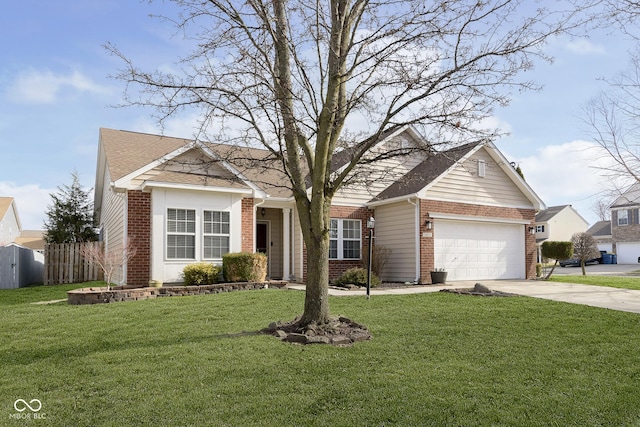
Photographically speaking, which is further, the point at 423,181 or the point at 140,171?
the point at 423,181

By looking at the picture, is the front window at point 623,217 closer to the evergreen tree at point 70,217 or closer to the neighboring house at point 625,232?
the neighboring house at point 625,232

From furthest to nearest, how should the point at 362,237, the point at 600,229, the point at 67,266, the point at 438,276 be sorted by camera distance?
the point at 600,229
the point at 67,266
the point at 362,237
the point at 438,276

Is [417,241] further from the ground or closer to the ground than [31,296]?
further from the ground

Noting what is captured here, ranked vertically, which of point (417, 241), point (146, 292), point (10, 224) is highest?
point (10, 224)

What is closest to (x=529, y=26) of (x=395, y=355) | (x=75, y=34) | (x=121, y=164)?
(x=395, y=355)

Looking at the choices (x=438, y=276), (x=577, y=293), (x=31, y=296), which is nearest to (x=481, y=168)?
(x=438, y=276)

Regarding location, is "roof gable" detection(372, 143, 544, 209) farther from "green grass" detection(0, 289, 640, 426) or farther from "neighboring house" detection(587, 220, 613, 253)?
"neighboring house" detection(587, 220, 613, 253)

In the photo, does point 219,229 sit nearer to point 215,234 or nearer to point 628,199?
Result: point 215,234

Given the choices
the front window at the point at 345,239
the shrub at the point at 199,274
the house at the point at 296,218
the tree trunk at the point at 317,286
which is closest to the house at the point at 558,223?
the house at the point at 296,218

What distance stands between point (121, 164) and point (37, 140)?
237 cm

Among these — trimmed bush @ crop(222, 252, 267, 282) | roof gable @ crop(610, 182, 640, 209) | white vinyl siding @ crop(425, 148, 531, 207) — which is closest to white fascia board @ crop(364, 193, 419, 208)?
white vinyl siding @ crop(425, 148, 531, 207)

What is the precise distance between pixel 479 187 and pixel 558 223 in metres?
36.4

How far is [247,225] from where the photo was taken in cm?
1562

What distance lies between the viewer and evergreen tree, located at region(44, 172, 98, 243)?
24344 millimetres
